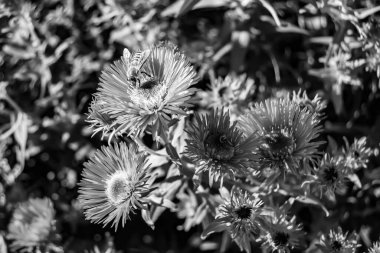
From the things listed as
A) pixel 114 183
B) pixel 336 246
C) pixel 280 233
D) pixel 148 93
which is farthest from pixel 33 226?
pixel 336 246

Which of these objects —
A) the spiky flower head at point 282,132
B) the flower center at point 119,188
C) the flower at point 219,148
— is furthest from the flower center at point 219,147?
the flower center at point 119,188

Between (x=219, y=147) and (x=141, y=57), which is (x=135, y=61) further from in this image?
(x=219, y=147)

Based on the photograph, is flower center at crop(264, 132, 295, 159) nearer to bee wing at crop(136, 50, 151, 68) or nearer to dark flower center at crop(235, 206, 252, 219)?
dark flower center at crop(235, 206, 252, 219)

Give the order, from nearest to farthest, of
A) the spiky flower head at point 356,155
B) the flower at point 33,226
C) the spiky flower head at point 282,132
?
the spiky flower head at point 282,132 → the spiky flower head at point 356,155 → the flower at point 33,226

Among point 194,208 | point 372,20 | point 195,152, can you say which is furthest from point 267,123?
point 372,20

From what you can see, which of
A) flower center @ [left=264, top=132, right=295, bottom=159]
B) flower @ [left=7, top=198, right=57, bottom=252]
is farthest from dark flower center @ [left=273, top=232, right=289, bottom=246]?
flower @ [left=7, top=198, right=57, bottom=252]

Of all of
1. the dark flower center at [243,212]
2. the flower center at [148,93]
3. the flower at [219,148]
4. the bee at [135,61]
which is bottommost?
the dark flower center at [243,212]

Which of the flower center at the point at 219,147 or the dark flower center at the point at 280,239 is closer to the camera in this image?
the flower center at the point at 219,147

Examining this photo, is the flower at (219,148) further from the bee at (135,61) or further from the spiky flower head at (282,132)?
the bee at (135,61)
